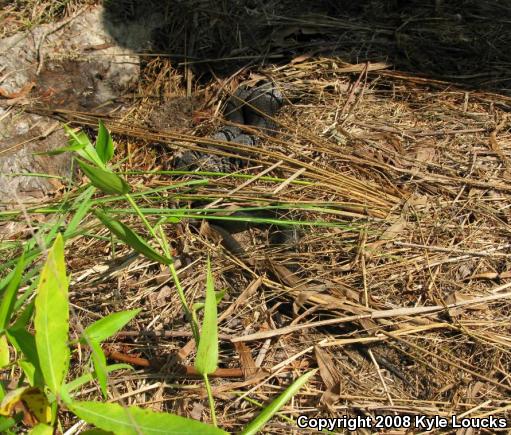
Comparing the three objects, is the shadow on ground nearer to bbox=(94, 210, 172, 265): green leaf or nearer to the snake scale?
the snake scale

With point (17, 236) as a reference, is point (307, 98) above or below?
above

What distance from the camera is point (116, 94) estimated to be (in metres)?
2.99

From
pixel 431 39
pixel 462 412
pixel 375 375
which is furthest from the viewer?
pixel 431 39

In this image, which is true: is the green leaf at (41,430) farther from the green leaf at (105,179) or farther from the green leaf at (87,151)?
the green leaf at (87,151)

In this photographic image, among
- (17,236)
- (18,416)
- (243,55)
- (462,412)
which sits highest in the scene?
(243,55)

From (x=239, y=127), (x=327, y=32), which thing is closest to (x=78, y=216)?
(x=239, y=127)

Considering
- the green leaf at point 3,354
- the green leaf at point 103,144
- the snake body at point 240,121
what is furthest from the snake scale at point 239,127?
the green leaf at point 3,354

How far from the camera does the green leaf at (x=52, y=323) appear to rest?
1.27 m

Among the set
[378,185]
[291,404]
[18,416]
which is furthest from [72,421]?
[378,185]

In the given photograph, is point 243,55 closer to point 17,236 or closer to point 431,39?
point 431,39

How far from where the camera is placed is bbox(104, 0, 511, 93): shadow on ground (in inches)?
115

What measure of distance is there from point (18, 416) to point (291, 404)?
0.77 meters

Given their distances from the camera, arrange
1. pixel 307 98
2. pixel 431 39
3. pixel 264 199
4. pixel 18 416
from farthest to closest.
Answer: pixel 431 39 < pixel 307 98 < pixel 264 199 < pixel 18 416

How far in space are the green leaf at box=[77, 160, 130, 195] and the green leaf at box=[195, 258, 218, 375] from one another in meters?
0.34
